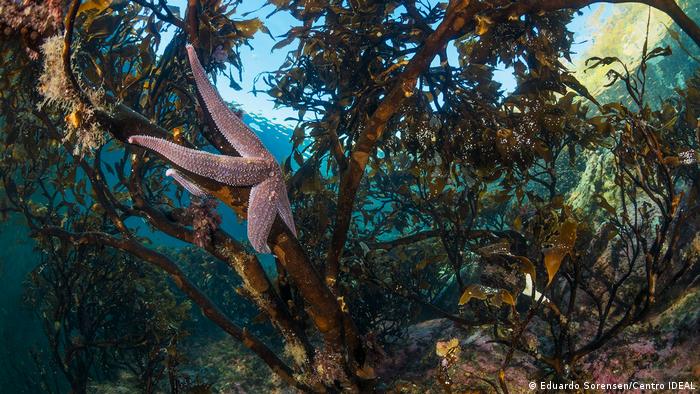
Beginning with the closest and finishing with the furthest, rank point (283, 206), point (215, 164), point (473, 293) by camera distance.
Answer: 1. point (215, 164)
2. point (283, 206)
3. point (473, 293)

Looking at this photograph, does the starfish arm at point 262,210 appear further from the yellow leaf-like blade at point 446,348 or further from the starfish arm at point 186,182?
the yellow leaf-like blade at point 446,348

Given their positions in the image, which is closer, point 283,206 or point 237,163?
point 237,163

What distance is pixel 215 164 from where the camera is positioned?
2.20 m

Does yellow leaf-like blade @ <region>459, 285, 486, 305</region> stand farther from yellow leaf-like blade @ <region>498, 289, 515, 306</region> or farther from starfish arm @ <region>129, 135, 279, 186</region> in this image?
starfish arm @ <region>129, 135, 279, 186</region>

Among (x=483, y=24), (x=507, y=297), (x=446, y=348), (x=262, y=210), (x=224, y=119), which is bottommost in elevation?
(x=446, y=348)

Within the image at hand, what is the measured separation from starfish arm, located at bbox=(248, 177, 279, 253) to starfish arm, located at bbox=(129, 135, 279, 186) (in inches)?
2.5

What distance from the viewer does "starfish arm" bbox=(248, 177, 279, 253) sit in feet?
7.80

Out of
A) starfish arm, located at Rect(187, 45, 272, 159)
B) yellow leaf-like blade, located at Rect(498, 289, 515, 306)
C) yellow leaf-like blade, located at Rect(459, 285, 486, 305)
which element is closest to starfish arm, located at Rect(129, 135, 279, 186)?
starfish arm, located at Rect(187, 45, 272, 159)

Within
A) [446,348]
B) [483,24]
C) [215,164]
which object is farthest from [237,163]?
[483,24]

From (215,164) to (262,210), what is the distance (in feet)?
1.44

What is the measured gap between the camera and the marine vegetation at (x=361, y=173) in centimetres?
254

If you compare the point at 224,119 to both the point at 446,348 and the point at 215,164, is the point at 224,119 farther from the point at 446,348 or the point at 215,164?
the point at 446,348

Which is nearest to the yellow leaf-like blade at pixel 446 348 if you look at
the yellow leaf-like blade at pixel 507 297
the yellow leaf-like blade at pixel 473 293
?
the yellow leaf-like blade at pixel 473 293

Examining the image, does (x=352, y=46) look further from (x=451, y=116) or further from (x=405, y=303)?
(x=405, y=303)
